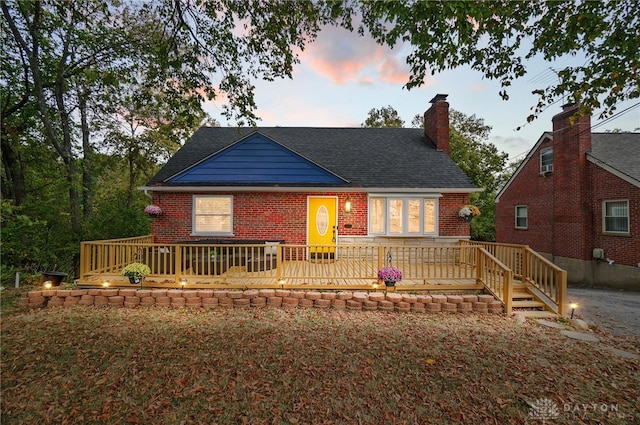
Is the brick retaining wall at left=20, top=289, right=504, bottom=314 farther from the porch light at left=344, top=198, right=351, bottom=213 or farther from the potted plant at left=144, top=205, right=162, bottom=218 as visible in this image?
the porch light at left=344, top=198, right=351, bottom=213

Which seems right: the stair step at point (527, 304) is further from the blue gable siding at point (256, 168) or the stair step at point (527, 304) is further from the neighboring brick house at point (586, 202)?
the neighboring brick house at point (586, 202)

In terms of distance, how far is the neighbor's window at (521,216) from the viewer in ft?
50.0

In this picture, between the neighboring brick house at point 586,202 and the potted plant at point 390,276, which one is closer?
the potted plant at point 390,276

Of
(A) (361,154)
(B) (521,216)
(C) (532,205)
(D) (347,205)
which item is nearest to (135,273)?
(D) (347,205)

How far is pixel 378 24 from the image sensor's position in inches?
206

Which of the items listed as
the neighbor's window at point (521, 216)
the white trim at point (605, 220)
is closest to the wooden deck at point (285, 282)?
the white trim at point (605, 220)

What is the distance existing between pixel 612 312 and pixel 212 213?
12.4 m

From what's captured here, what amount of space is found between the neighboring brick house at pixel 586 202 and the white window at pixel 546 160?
40mm

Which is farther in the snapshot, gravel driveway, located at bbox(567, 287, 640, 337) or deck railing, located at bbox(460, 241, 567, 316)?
deck railing, located at bbox(460, 241, 567, 316)

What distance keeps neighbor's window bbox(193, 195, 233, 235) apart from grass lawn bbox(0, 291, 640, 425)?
4318mm

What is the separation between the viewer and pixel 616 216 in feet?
34.5

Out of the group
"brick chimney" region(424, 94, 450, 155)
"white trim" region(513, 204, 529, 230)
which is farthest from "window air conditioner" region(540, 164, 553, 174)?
"brick chimney" region(424, 94, 450, 155)

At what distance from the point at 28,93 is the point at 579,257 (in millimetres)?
24042

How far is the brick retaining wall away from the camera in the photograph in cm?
595
